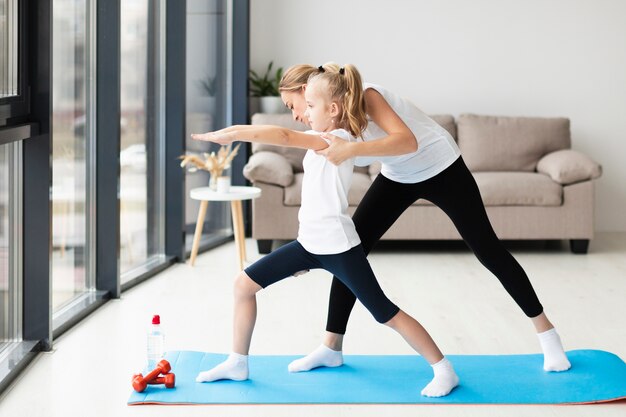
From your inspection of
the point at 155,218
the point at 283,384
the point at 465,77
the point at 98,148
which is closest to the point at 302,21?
the point at 465,77

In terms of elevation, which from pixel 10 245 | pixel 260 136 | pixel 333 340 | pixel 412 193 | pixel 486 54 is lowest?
pixel 333 340

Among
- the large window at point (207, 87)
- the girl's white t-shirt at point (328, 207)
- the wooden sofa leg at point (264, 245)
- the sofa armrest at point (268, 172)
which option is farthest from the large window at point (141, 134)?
the girl's white t-shirt at point (328, 207)

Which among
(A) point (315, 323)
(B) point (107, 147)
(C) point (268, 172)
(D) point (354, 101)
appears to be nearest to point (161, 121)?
(C) point (268, 172)

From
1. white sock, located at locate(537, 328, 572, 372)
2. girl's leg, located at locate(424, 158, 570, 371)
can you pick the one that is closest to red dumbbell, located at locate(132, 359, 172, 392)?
girl's leg, located at locate(424, 158, 570, 371)

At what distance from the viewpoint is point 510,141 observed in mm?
6164

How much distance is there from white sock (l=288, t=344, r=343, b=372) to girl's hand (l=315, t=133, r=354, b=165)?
2.52 ft

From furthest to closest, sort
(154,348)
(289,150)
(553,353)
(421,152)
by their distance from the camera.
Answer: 1. (289,150)
2. (154,348)
3. (553,353)
4. (421,152)

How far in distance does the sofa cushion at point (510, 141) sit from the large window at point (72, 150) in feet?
9.38

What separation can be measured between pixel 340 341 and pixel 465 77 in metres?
3.93

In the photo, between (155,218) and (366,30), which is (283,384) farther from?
(366,30)

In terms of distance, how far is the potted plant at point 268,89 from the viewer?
6.50m

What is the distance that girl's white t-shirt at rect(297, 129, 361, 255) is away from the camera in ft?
9.29

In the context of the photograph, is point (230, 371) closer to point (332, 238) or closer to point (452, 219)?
point (332, 238)

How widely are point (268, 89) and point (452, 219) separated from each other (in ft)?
12.3
